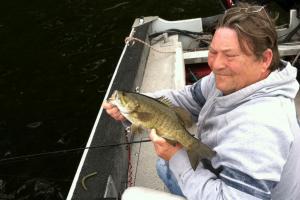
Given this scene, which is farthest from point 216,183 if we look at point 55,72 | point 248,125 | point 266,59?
point 55,72

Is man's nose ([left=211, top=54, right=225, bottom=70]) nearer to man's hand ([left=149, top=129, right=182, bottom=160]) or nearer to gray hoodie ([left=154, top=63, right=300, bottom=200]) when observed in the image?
gray hoodie ([left=154, top=63, right=300, bottom=200])

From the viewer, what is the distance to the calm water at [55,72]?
7.16 m

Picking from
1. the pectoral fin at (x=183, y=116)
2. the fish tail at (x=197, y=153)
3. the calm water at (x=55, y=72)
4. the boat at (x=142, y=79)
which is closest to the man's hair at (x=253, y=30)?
the fish tail at (x=197, y=153)

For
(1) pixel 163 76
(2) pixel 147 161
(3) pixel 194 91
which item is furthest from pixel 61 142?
(3) pixel 194 91

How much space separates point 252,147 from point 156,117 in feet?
2.21

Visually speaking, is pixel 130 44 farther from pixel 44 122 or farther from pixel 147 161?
pixel 44 122

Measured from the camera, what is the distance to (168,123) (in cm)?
273

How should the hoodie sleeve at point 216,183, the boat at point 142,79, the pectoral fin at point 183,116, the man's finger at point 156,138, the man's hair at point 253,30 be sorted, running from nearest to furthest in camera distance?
the hoodie sleeve at point 216,183, the man's hair at point 253,30, the man's finger at point 156,138, the pectoral fin at point 183,116, the boat at point 142,79

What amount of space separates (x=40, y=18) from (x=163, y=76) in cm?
880

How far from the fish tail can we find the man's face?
351mm

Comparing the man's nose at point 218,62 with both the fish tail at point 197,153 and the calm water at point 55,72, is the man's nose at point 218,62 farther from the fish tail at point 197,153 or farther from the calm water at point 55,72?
the calm water at point 55,72

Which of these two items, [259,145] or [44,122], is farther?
[44,122]

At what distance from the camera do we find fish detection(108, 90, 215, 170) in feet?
8.80

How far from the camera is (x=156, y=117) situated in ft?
8.99
